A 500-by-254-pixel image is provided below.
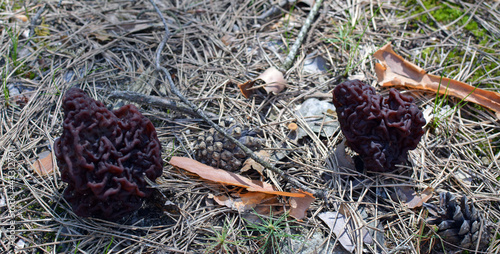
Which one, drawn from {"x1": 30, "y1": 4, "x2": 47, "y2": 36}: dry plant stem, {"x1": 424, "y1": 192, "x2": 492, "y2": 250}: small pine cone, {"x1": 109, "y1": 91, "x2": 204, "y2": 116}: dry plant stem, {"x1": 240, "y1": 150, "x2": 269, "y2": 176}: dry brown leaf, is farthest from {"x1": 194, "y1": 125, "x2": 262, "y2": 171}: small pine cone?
{"x1": 30, "y1": 4, "x2": 47, "y2": 36}: dry plant stem

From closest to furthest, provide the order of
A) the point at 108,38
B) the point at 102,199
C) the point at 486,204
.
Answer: the point at 102,199, the point at 486,204, the point at 108,38

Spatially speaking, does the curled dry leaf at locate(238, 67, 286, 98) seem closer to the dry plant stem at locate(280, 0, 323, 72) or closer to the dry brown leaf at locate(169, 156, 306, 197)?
the dry plant stem at locate(280, 0, 323, 72)

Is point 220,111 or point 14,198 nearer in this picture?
point 14,198

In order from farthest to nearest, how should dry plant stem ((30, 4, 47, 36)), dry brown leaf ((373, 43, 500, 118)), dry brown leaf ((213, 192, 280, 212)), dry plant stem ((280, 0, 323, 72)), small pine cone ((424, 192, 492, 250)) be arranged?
dry plant stem ((30, 4, 47, 36)) < dry plant stem ((280, 0, 323, 72)) < dry brown leaf ((373, 43, 500, 118)) < dry brown leaf ((213, 192, 280, 212)) < small pine cone ((424, 192, 492, 250))

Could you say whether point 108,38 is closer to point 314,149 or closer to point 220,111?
point 220,111

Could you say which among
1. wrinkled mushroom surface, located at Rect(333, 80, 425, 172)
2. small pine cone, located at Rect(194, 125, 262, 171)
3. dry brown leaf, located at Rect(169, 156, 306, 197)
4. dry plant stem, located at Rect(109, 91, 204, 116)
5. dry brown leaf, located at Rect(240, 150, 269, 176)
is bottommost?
dry brown leaf, located at Rect(169, 156, 306, 197)

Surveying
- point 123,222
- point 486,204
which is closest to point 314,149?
point 486,204

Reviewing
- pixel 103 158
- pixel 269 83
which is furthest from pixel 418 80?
pixel 103 158
